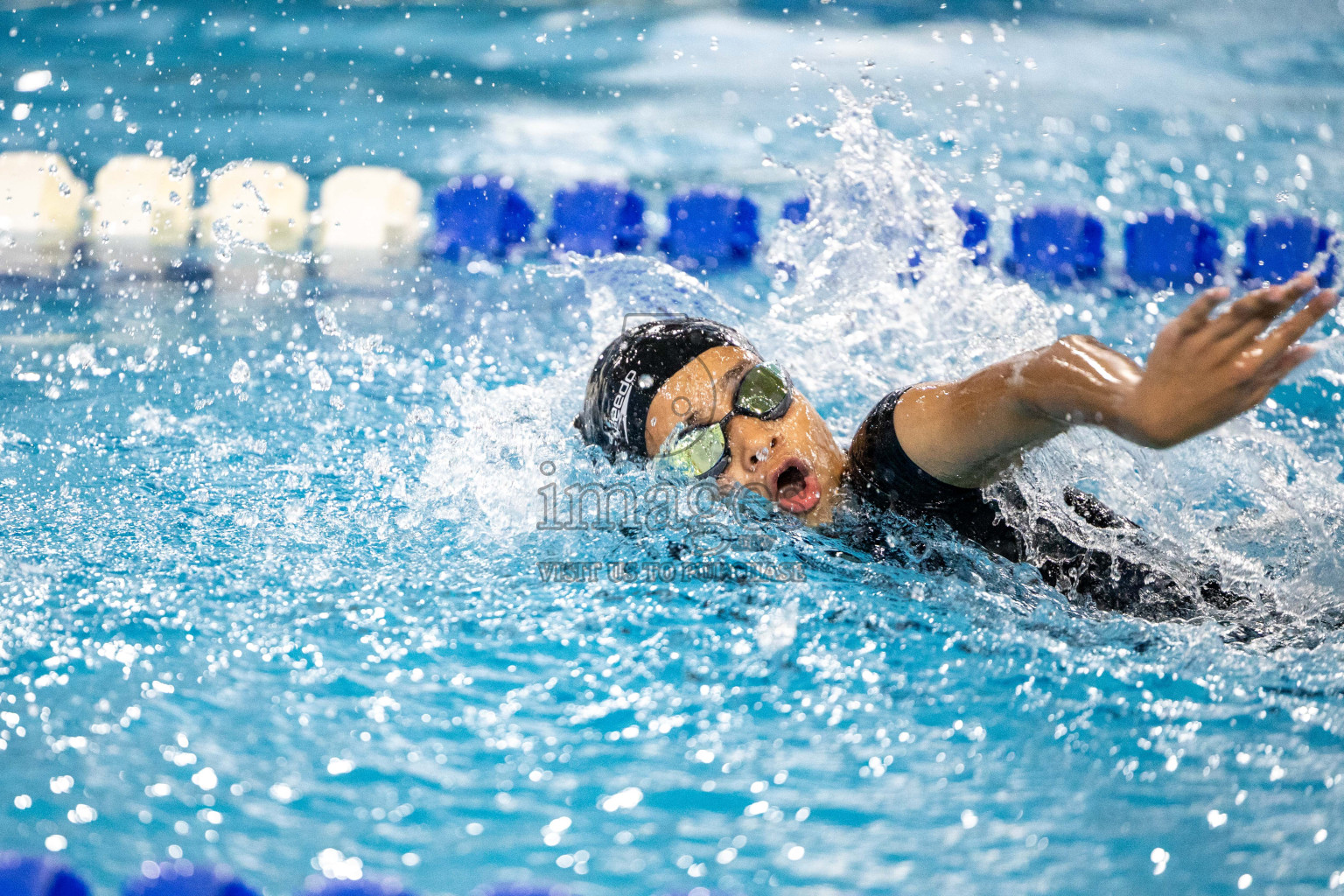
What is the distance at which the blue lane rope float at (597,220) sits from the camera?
4832mm

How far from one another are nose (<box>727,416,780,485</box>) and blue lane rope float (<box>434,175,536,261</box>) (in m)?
3.28

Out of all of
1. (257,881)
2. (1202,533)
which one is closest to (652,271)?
(1202,533)

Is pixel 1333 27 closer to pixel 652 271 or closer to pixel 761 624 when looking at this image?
pixel 652 271

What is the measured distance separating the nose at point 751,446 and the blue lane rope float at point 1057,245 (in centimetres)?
307

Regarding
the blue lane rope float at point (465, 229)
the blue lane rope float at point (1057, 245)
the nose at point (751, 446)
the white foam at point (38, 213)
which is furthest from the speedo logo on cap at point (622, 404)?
the white foam at point (38, 213)

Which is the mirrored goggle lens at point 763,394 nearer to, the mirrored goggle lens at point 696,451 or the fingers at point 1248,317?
the mirrored goggle lens at point 696,451

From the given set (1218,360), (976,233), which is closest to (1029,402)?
(1218,360)

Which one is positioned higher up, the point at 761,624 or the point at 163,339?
the point at 163,339

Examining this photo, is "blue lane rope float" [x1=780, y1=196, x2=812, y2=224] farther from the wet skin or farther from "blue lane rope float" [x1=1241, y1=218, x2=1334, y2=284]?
the wet skin

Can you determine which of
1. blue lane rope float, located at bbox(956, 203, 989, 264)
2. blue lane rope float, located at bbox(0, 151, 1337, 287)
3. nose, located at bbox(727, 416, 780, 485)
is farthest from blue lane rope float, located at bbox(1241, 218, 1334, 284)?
nose, located at bbox(727, 416, 780, 485)

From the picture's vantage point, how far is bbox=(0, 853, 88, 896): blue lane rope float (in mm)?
1119

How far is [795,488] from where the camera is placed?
6.02 feet

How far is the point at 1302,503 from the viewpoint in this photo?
2051 millimetres

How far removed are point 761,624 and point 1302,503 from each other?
112 centimetres
